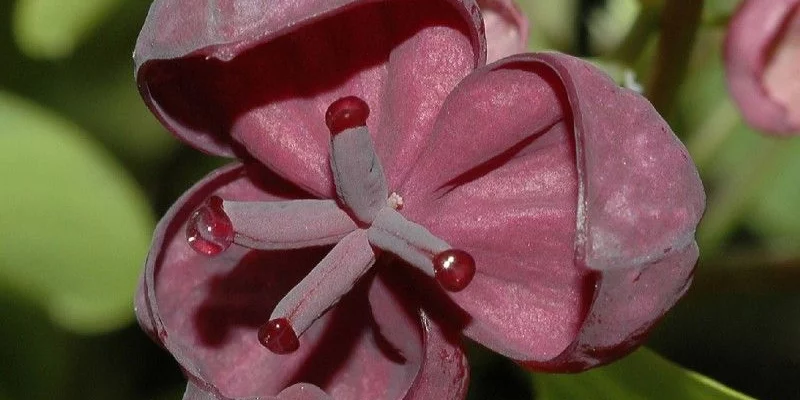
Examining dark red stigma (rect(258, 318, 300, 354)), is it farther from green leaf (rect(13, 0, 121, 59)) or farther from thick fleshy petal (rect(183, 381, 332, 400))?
green leaf (rect(13, 0, 121, 59))

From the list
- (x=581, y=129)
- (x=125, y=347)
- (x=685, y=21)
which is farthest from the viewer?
(x=125, y=347)

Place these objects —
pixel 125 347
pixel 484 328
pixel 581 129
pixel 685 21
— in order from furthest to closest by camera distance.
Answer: pixel 125 347
pixel 685 21
pixel 484 328
pixel 581 129

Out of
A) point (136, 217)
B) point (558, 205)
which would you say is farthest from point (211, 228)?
point (136, 217)

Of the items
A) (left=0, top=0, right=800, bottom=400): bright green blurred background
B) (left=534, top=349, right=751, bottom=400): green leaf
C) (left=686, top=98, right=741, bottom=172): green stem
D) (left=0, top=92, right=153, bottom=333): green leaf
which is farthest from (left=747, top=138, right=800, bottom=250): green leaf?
(left=0, top=92, right=153, bottom=333): green leaf

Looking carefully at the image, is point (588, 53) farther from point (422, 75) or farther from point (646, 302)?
point (646, 302)

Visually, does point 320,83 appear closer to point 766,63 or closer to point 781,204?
point 766,63

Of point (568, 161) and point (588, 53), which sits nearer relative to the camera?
point (568, 161)

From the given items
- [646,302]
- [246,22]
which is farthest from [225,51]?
[646,302]
